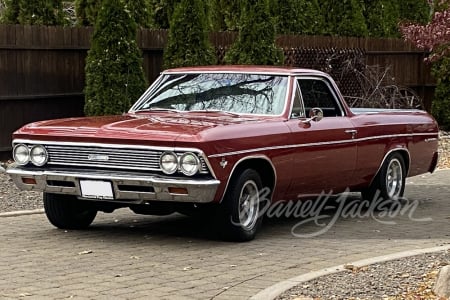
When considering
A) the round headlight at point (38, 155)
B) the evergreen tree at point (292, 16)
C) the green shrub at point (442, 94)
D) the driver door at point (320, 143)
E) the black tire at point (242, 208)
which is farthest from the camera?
the green shrub at point (442, 94)

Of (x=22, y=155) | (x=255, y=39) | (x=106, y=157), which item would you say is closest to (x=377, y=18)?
(x=255, y=39)

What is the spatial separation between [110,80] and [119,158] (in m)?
7.51

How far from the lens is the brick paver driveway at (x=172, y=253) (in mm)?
7055

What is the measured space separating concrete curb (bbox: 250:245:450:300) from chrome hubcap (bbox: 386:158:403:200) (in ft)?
9.69

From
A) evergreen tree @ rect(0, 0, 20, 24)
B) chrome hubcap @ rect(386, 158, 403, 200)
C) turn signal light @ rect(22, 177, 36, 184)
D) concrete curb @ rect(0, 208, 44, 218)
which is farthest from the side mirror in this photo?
evergreen tree @ rect(0, 0, 20, 24)

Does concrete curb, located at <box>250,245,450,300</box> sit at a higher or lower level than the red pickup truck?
lower

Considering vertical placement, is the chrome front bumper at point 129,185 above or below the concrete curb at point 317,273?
above

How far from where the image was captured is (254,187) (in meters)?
8.99

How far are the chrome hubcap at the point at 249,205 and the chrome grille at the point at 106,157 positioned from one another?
2.66 feet

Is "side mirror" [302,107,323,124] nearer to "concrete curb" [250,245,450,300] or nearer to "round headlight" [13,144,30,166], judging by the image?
"concrete curb" [250,245,450,300]

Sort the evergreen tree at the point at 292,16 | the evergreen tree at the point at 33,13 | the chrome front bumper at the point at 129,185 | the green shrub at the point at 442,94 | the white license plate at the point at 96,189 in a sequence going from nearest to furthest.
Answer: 1. the chrome front bumper at the point at 129,185
2. the white license plate at the point at 96,189
3. the evergreen tree at the point at 33,13
4. the evergreen tree at the point at 292,16
5. the green shrub at the point at 442,94

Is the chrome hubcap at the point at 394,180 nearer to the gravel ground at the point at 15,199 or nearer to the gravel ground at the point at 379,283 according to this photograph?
the gravel ground at the point at 379,283

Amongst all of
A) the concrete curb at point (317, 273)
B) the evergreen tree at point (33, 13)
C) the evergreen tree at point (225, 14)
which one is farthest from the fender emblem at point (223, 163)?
the evergreen tree at point (225, 14)

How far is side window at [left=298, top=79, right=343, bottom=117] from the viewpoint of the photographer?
→ 404 inches
